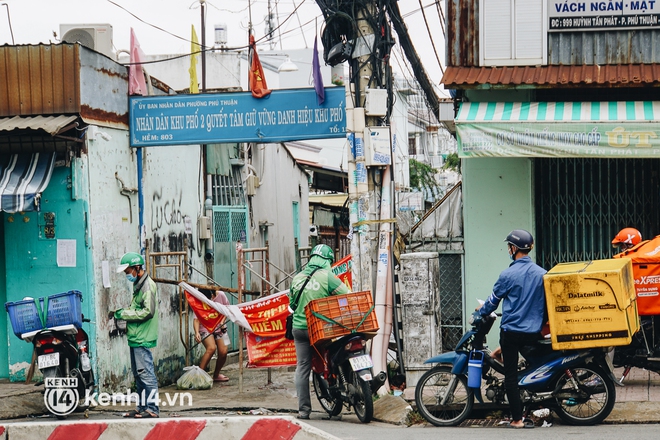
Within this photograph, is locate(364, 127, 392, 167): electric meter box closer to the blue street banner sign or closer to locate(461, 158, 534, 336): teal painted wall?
the blue street banner sign

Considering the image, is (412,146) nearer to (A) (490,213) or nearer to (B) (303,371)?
(A) (490,213)

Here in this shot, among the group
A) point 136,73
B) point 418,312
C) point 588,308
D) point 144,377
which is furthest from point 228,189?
point 588,308

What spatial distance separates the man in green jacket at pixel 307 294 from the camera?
9234mm

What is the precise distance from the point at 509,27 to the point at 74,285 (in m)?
6.38

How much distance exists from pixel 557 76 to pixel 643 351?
3681 millimetres

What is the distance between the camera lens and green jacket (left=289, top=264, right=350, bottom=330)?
922 centimetres

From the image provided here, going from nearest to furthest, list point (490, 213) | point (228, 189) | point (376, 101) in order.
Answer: point (376, 101) < point (490, 213) < point (228, 189)

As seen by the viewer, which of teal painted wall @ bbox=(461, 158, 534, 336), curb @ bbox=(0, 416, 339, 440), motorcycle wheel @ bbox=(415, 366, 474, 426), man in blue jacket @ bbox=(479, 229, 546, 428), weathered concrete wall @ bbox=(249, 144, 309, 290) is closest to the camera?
curb @ bbox=(0, 416, 339, 440)

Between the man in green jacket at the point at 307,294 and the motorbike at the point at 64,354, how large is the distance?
235 centimetres

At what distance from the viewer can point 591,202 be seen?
38.6 feet

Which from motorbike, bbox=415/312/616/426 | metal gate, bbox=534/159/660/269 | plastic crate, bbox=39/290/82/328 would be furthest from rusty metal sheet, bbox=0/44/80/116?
metal gate, bbox=534/159/660/269

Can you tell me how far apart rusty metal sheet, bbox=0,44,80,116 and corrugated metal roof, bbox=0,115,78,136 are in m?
0.11

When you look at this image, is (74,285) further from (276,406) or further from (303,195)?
(303,195)

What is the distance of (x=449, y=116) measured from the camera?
1680 centimetres
